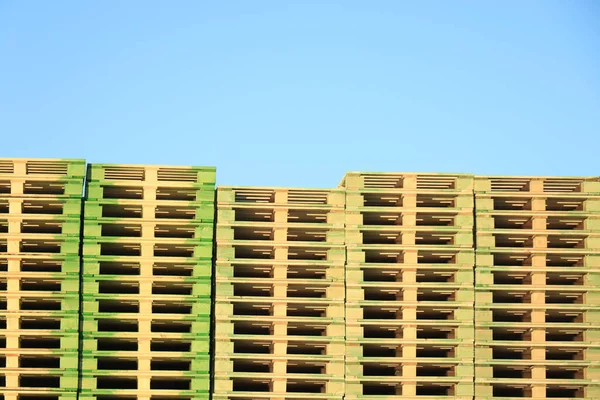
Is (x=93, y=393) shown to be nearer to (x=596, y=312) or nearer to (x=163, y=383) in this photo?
(x=163, y=383)

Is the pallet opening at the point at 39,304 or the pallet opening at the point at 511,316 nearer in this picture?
the pallet opening at the point at 39,304

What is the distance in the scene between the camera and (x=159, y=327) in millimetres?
14516

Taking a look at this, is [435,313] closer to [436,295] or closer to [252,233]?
[436,295]

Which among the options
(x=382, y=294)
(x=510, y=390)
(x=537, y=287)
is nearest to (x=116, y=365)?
(x=382, y=294)

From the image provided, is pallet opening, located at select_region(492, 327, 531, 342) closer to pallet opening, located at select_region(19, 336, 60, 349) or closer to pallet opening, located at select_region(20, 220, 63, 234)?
pallet opening, located at select_region(19, 336, 60, 349)

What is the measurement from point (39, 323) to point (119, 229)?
5.64 ft

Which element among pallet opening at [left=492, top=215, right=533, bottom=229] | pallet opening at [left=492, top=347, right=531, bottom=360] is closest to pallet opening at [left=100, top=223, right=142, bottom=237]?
pallet opening at [left=492, top=215, right=533, bottom=229]

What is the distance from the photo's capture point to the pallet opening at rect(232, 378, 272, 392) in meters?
14.3

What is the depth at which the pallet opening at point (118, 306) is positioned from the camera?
47.0 ft

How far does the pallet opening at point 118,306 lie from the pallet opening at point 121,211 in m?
1.19

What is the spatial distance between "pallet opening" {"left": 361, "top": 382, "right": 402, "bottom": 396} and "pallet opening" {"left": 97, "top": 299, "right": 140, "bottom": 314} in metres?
3.24

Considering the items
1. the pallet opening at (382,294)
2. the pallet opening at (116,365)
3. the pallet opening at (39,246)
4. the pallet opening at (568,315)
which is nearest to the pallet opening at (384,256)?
the pallet opening at (382,294)

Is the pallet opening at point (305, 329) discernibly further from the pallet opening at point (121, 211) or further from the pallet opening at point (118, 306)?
the pallet opening at point (121, 211)

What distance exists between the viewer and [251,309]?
1483 cm
